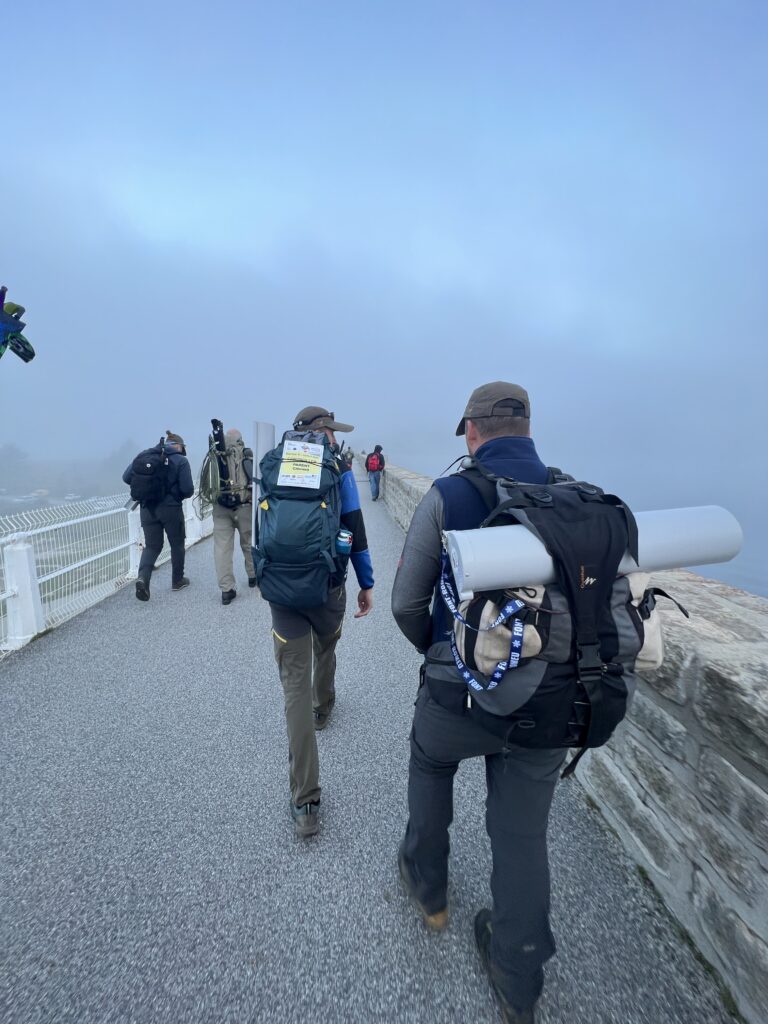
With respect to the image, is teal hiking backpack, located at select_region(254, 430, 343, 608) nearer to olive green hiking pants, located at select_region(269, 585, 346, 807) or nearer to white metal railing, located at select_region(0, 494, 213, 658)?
olive green hiking pants, located at select_region(269, 585, 346, 807)

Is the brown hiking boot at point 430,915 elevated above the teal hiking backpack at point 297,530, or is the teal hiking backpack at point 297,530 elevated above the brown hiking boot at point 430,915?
the teal hiking backpack at point 297,530

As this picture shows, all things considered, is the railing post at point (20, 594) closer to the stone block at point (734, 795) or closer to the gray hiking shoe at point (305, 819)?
the gray hiking shoe at point (305, 819)

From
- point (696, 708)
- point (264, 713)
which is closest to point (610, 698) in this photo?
point (696, 708)

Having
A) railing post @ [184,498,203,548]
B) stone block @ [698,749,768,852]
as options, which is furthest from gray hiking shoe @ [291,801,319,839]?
railing post @ [184,498,203,548]

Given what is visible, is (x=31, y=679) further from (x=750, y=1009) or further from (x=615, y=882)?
(x=750, y=1009)

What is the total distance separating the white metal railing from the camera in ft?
15.4

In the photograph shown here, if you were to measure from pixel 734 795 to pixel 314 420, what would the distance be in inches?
101

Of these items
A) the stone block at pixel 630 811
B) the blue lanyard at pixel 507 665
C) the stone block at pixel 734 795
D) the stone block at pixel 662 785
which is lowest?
the stone block at pixel 630 811

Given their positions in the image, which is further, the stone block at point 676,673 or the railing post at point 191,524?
the railing post at point 191,524

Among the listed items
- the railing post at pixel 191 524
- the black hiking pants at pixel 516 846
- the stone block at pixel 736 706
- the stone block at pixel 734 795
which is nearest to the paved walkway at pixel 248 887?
the black hiking pants at pixel 516 846

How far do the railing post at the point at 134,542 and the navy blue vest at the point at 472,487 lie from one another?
6663 mm

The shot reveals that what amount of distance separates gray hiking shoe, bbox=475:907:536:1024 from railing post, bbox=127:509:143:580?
265 inches

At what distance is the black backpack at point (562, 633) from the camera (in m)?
1.32

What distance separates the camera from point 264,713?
3.56m
